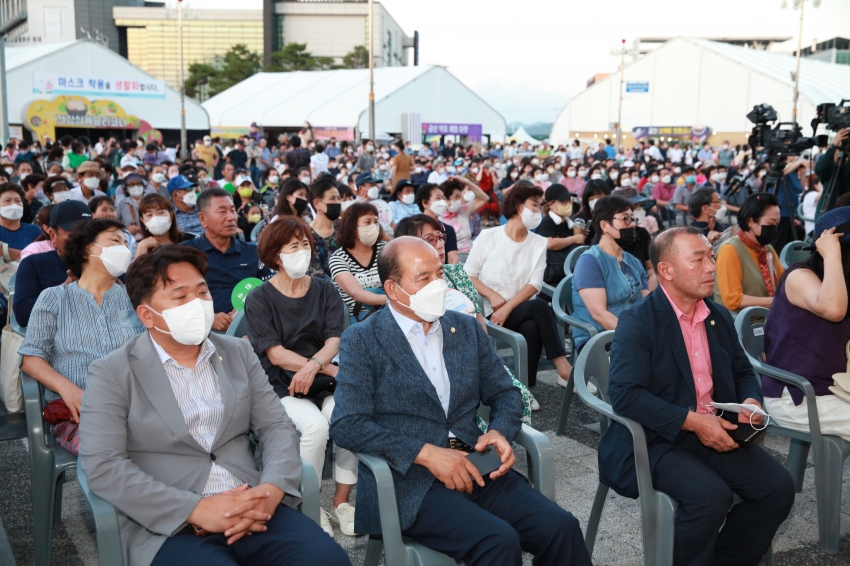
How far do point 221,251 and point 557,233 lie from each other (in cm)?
334

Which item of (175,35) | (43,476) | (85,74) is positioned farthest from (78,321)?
(175,35)

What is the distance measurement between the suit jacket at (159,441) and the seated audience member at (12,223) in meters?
4.24

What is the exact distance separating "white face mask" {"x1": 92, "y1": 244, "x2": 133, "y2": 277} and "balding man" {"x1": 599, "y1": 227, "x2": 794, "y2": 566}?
2.20 m

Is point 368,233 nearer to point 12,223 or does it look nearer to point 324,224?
point 324,224

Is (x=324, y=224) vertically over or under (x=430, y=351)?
over

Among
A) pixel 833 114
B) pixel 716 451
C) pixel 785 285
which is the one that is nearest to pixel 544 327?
pixel 785 285

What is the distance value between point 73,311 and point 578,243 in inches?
185

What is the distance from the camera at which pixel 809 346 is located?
132 inches

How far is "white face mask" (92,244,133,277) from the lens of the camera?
132 inches

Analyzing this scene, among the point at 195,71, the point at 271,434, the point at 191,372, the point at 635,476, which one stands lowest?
the point at 635,476

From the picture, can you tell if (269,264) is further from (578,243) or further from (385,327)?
(578,243)

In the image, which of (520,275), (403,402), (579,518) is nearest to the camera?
(403,402)

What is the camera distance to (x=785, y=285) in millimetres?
3424

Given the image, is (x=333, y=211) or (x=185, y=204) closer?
(x=333, y=211)
